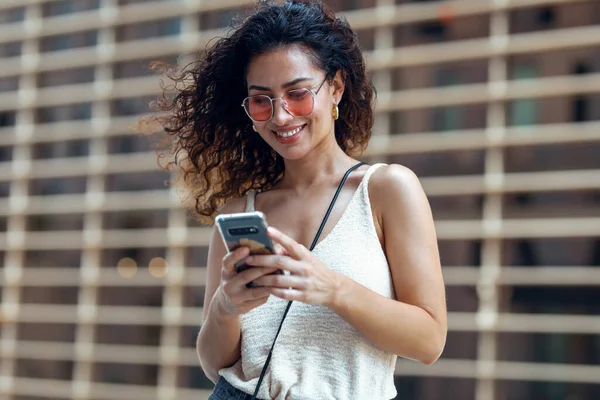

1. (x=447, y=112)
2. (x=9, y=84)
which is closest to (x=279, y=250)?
(x=447, y=112)

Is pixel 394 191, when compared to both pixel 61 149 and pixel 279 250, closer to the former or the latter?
pixel 279 250

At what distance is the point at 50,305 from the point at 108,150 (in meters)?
1.59

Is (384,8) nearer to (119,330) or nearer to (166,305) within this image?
(166,305)

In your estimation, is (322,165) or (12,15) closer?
(322,165)

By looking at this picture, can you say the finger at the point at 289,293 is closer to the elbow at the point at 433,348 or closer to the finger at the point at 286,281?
the finger at the point at 286,281

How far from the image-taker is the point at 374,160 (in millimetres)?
6691

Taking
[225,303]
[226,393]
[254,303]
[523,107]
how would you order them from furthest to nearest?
[523,107] < [226,393] < [225,303] < [254,303]

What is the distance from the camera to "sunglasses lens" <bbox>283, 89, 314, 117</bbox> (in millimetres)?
1855

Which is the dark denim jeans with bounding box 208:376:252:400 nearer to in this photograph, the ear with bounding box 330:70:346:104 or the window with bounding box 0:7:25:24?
the ear with bounding box 330:70:346:104

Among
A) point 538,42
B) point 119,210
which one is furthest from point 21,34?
point 538,42

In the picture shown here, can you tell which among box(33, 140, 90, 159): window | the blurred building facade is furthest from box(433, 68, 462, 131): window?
box(33, 140, 90, 159): window

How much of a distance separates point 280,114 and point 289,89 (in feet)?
0.22

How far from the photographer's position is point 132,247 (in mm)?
7738

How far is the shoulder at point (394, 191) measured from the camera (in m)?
1.80
